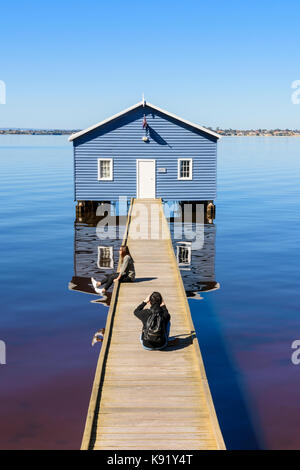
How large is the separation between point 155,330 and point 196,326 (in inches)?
240

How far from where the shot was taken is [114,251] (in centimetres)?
2886

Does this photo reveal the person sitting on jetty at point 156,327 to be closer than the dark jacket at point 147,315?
Yes

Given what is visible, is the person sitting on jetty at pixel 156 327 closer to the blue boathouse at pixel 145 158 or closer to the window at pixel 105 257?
the window at pixel 105 257

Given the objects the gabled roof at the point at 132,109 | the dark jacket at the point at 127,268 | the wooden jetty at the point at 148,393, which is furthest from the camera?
the gabled roof at the point at 132,109

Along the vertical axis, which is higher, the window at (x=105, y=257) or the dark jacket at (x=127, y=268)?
the dark jacket at (x=127, y=268)

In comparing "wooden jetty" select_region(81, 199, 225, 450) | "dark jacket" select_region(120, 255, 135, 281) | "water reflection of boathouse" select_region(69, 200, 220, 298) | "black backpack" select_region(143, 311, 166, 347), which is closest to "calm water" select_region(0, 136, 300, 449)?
"water reflection of boathouse" select_region(69, 200, 220, 298)

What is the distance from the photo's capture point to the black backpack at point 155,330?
1158 centimetres

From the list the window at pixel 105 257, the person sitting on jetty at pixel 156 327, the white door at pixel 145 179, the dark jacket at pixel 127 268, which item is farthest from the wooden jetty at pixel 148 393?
the white door at pixel 145 179

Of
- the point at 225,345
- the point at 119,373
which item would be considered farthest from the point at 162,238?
the point at 119,373

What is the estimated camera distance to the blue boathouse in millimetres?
35594

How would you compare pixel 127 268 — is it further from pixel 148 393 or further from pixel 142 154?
pixel 142 154

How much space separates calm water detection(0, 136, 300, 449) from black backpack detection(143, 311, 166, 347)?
7.05 feet

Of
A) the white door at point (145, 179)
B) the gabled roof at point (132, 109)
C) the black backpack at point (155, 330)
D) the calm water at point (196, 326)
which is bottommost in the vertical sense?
the calm water at point (196, 326)

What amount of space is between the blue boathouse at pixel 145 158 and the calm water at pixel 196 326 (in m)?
3.04
